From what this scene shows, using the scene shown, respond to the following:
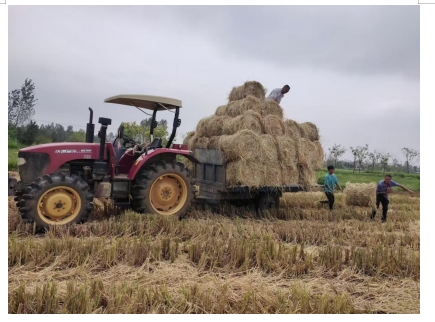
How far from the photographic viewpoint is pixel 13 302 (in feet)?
9.84

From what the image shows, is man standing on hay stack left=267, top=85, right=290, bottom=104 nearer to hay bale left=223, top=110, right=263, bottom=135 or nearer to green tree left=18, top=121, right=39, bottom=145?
hay bale left=223, top=110, right=263, bottom=135

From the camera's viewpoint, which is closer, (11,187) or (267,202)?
(11,187)

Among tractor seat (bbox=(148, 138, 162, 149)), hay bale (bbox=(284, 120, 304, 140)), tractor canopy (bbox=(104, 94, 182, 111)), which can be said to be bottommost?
tractor seat (bbox=(148, 138, 162, 149))

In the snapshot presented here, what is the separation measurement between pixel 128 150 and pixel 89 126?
0.76 m

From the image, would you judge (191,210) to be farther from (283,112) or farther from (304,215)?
(283,112)

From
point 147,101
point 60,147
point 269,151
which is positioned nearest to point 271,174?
point 269,151

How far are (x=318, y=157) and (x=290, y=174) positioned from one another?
104cm

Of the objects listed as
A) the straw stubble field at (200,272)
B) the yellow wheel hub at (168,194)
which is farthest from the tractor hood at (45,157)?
the yellow wheel hub at (168,194)

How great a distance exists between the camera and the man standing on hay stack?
8.66m

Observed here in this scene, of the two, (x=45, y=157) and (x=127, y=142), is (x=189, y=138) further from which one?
(x=45, y=157)

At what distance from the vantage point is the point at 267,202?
793 cm

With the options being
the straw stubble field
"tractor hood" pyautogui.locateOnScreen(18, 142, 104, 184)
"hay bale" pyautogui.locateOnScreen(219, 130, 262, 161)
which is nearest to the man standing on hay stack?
"hay bale" pyautogui.locateOnScreen(219, 130, 262, 161)

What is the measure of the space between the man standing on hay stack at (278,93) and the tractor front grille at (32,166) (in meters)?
4.95

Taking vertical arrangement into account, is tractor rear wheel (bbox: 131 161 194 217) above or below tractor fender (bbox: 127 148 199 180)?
below
